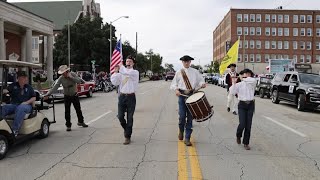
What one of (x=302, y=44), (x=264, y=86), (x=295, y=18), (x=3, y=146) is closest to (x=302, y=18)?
(x=295, y=18)

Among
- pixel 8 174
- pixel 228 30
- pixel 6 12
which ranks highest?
pixel 228 30

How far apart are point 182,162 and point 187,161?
0.40 ft

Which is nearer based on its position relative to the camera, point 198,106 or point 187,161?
point 187,161

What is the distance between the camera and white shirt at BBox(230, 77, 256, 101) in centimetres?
863

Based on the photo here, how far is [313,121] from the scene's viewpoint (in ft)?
46.1

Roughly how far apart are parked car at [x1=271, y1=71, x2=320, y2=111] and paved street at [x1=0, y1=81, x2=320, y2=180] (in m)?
5.47

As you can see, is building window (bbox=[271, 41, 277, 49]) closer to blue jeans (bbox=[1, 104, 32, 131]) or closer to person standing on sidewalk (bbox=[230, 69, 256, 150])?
person standing on sidewalk (bbox=[230, 69, 256, 150])

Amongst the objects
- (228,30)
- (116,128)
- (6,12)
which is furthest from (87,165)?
(228,30)

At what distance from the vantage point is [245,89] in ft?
28.5

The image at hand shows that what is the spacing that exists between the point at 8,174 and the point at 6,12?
27.6 m

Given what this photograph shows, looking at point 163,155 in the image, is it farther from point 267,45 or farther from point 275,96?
point 267,45

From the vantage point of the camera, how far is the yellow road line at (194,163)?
6.44 m

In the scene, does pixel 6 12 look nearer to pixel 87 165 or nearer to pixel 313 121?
pixel 313 121

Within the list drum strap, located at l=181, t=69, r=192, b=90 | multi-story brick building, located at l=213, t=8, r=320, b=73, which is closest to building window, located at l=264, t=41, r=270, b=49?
multi-story brick building, located at l=213, t=8, r=320, b=73
